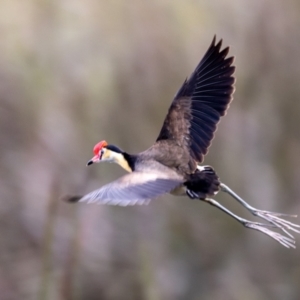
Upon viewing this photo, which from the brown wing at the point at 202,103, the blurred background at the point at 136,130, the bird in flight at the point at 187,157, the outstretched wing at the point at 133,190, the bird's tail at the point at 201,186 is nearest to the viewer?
the outstretched wing at the point at 133,190

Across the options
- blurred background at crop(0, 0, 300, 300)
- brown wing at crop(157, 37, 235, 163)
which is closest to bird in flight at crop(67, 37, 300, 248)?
brown wing at crop(157, 37, 235, 163)

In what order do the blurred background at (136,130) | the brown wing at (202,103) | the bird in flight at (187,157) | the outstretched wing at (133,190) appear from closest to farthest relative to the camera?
1. the outstretched wing at (133,190)
2. the bird in flight at (187,157)
3. the brown wing at (202,103)
4. the blurred background at (136,130)

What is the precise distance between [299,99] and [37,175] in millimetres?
2829

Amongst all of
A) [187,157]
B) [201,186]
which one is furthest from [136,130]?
[201,186]

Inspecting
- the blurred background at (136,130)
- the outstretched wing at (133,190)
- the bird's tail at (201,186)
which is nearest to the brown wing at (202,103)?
the bird's tail at (201,186)

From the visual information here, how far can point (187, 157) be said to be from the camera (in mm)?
3828

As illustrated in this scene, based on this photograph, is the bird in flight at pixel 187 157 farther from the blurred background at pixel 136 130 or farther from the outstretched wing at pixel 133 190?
the blurred background at pixel 136 130

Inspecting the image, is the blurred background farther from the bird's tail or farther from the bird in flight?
the bird's tail

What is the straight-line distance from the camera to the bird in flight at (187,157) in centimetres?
328

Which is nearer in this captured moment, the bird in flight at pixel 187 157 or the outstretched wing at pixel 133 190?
the outstretched wing at pixel 133 190

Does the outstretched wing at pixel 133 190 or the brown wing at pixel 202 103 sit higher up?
the brown wing at pixel 202 103

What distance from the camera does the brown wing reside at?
13.0ft

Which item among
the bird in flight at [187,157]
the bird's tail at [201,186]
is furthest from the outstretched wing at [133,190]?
the bird's tail at [201,186]

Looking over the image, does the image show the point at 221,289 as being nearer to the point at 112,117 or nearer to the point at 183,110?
the point at 112,117
